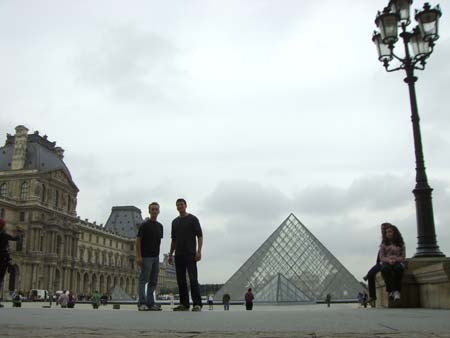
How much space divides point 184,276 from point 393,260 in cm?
301

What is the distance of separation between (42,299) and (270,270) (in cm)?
2633

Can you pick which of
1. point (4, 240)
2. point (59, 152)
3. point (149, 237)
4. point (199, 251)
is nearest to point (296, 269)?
Result: point (149, 237)

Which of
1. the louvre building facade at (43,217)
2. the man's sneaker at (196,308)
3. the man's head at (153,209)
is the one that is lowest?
the man's sneaker at (196,308)

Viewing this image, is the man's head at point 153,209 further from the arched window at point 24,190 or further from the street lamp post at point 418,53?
the arched window at point 24,190

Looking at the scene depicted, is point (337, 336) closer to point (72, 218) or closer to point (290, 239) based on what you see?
point (290, 239)

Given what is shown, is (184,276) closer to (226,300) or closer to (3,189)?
(226,300)

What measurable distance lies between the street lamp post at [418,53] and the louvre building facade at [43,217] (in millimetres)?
50689

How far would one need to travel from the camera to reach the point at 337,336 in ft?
8.82

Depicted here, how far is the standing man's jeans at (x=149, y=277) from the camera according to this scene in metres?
7.48

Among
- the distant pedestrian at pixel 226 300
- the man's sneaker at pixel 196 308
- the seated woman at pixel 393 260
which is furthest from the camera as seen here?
the distant pedestrian at pixel 226 300

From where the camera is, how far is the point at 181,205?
23.8 ft

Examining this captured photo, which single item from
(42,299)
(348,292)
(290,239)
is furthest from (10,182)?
(348,292)

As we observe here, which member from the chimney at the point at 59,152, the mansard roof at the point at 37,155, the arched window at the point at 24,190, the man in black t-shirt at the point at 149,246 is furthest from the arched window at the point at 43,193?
the man in black t-shirt at the point at 149,246

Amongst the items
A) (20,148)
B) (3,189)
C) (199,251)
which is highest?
(20,148)
